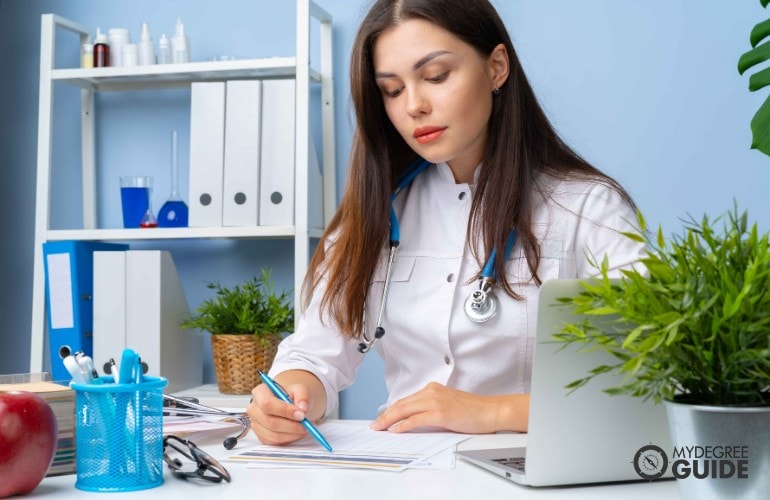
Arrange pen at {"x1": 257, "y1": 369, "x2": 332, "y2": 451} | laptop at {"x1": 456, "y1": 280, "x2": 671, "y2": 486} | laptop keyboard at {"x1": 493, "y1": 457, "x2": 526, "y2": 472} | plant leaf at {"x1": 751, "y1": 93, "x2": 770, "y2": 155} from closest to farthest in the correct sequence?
laptop at {"x1": 456, "y1": 280, "x2": 671, "y2": 486} → laptop keyboard at {"x1": 493, "y1": 457, "x2": 526, "y2": 472} → pen at {"x1": 257, "y1": 369, "x2": 332, "y2": 451} → plant leaf at {"x1": 751, "y1": 93, "x2": 770, "y2": 155}

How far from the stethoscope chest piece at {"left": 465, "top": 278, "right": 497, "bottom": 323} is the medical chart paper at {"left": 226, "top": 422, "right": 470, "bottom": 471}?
0.32 m

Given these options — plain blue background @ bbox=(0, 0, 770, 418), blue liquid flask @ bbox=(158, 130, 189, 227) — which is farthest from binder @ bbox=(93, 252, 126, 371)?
plain blue background @ bbox=(0, 0, 770, 418)

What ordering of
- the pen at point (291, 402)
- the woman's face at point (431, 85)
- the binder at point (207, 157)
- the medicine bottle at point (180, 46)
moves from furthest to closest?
the medicine bottle at point (180, 46) → the binder at point (207, 157) → the woman's face at point (431, 85) → the pen at point (291, 402)

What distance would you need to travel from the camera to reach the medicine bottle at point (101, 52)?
2.56 metres

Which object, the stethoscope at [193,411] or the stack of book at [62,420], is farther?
the stethoscope at [193,411]

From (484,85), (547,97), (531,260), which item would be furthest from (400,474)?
(547,97)

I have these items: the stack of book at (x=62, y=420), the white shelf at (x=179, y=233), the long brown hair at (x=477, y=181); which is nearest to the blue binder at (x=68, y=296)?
the white shelf at (x=179, y=233)

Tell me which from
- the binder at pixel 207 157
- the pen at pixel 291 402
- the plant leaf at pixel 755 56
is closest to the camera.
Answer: the pen at pixel 291 402

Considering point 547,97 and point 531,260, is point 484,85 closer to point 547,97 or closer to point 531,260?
point 531,260

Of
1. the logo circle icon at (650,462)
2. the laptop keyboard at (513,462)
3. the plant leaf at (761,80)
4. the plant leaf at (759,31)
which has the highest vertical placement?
the plant leaf at (759,31)

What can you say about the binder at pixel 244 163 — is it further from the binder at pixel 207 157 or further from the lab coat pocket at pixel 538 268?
the lab coat pocket at pixel 538 268

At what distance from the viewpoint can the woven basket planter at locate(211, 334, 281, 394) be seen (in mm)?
2318

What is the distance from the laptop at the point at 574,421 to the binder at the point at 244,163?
1.58m

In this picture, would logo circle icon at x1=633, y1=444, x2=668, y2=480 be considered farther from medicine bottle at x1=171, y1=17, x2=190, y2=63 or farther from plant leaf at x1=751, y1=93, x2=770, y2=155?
medicine bottle at x1=171, y1=17, x2=190, y2=63
